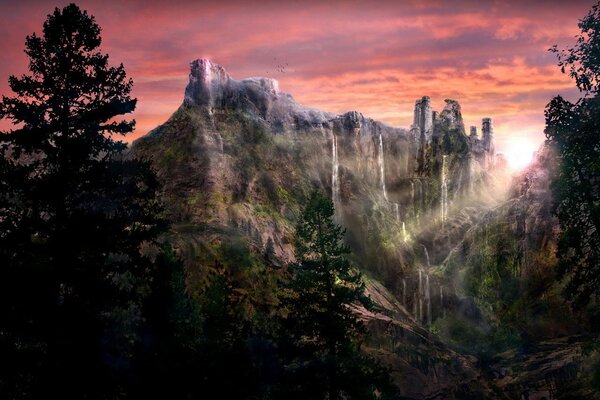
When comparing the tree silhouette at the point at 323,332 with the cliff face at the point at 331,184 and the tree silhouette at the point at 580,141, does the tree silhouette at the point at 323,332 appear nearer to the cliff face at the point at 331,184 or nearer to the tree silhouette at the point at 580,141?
the tree silhouette at the point at 580,141

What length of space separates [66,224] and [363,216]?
212 ft

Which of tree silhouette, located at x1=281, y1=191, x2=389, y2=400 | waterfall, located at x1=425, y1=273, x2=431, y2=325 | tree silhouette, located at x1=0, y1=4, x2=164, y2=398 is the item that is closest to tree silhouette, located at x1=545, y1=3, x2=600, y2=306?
tree silhouette, located at x1=281, y1=191, x2=389, y2=400

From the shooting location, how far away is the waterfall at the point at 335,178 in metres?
75.6

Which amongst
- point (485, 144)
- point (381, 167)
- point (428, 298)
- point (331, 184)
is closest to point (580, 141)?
point (428, 298)

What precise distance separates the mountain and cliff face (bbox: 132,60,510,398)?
0.61 ft

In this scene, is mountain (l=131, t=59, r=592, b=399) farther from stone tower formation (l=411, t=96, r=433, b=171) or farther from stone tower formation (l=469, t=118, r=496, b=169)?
stone tower formation (l=469, t=118, r=496, b=169)

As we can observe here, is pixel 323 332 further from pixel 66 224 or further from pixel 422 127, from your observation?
pixel 422 127

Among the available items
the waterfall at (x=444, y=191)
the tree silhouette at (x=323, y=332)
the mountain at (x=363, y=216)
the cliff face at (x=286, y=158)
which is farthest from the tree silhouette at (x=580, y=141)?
the waterfall at (x=444, y=191)

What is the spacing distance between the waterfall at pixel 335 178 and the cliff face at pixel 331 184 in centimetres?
21

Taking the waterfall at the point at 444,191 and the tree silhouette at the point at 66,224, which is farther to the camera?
the waterfall at the point at 444,191

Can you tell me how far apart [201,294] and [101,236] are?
29.9 metres

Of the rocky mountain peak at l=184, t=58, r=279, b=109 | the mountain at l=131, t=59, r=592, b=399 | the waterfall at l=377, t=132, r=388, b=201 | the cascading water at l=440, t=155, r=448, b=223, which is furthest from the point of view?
the cascading water at l=440, t=155, r=448, b=223

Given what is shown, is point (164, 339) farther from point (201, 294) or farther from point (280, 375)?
point (201, 294)

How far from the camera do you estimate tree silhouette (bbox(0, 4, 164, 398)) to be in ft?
39.9
